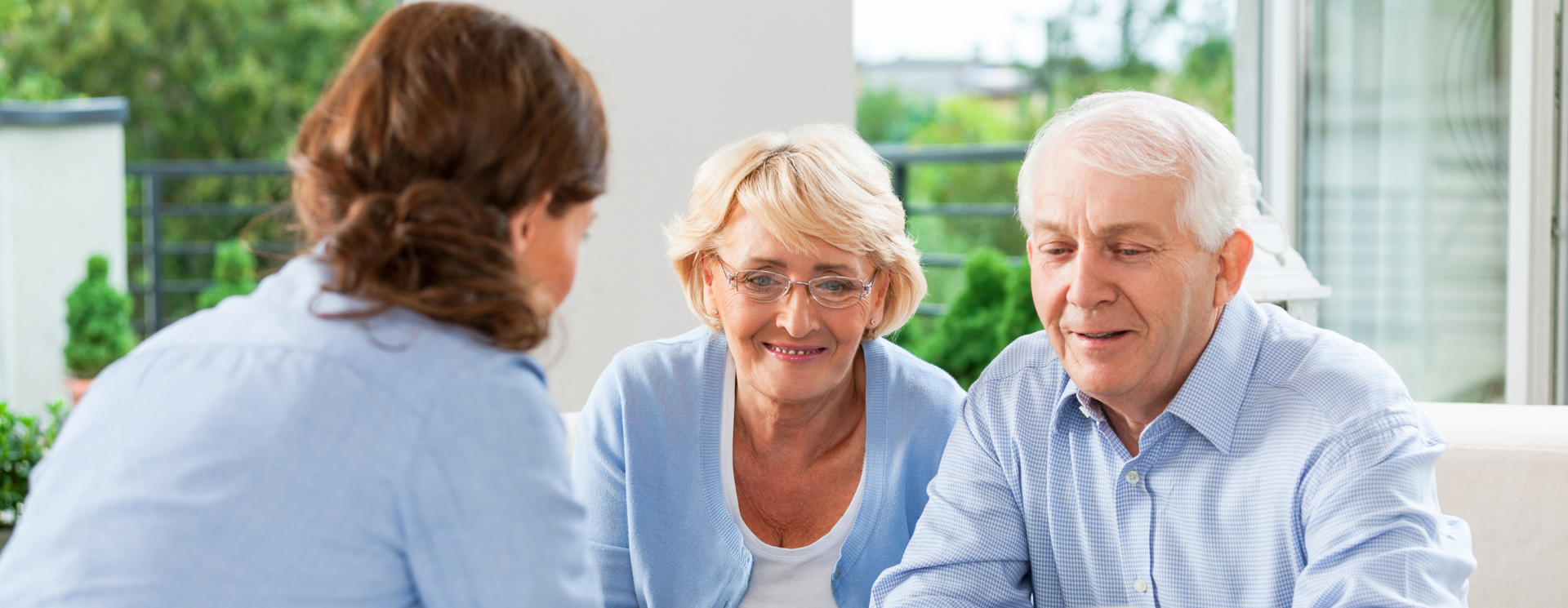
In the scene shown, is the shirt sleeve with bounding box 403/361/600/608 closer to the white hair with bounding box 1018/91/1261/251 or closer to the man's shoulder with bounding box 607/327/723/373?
the white hair with bounding box 1018/91/1261/251

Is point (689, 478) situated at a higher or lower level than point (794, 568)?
higher

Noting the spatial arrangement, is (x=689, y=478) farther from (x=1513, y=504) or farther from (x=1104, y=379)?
(x=1513, y=504)

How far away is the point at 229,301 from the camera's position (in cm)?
93

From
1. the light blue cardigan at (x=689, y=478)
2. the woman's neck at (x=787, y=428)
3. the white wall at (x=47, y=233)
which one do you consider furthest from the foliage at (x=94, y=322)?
the woman's neck at (x=787, y=428)

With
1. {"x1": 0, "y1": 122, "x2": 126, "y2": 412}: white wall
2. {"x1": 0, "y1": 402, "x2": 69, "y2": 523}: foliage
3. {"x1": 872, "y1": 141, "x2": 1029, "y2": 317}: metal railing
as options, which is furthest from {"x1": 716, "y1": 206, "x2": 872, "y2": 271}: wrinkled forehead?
{"x1": 0, "y1": 122, "x2": 126, "y2": 412}: white wall

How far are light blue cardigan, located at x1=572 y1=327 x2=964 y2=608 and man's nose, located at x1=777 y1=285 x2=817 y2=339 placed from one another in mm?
173

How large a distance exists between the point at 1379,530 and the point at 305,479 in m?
1.02

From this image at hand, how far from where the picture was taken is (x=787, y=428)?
181 centimetres

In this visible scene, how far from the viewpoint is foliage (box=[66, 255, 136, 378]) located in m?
5.89

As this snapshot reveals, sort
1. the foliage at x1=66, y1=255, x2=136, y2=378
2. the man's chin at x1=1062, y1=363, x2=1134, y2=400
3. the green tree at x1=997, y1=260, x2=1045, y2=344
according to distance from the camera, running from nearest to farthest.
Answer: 1. the man's chin at x1=1062, y1=363, x2=1134, y2=400
2. the green tree at x1=997, y1=260, x2=1045, y2=344
3. the foliage at x1=66, y1=255, x2=136, y2=378

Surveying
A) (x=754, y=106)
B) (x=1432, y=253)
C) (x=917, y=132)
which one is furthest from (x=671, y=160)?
(x=917, y=132)

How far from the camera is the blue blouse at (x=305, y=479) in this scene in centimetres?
80

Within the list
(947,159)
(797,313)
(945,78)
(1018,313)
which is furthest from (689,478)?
(945,78)

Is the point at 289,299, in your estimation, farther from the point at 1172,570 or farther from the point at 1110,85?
the point at 1110,85
